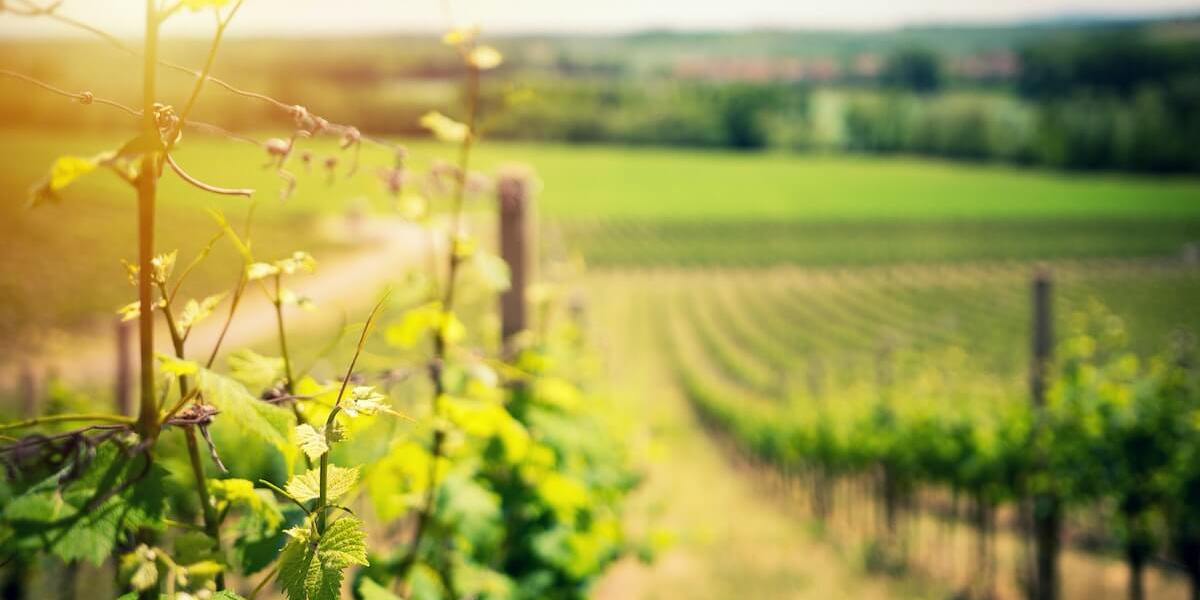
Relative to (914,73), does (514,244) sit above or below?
below

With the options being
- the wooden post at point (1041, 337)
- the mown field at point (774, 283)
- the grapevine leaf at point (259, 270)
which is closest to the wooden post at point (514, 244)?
the mown field at point (774, 283)

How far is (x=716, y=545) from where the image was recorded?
638cm

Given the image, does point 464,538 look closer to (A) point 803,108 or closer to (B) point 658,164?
(B) point 658,164

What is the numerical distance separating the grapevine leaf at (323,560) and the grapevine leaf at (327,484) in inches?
1.2

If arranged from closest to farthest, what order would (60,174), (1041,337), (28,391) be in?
(60,174)
(28,391)
(1041,337)

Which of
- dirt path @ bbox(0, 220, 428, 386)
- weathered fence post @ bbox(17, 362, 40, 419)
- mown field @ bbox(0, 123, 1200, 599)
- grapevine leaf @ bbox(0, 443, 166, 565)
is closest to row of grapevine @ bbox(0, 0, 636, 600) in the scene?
grapevine leaf @ bbox(0, 443, 166, 565)

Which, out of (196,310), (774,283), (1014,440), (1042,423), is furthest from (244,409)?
(774,283)

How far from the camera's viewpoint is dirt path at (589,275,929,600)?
159 inches

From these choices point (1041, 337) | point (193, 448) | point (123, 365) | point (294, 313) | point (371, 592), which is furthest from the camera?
point (294, 313)

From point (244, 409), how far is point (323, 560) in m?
0.17

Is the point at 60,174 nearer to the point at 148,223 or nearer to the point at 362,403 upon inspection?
the point at 148,223

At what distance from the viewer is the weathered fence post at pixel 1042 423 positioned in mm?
4695

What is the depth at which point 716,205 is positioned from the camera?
262 feet

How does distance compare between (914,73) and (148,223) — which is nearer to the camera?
(148,223)
